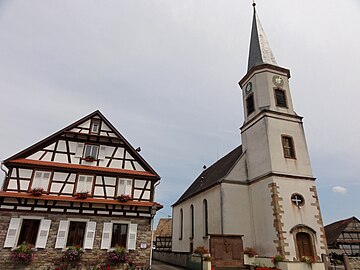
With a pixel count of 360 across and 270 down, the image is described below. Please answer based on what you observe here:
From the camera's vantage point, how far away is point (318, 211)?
1722 centimetres

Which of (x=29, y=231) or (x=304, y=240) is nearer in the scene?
(x=29, y=231)

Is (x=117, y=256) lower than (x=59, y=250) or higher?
lower

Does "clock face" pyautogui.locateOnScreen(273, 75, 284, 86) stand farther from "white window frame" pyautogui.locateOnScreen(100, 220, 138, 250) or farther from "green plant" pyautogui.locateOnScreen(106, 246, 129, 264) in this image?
"green plant" pyautogui.locateOnScreen(106, 246, 129, 264)

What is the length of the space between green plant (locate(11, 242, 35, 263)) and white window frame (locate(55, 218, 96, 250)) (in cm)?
130

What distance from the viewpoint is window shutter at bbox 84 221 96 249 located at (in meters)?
14.3

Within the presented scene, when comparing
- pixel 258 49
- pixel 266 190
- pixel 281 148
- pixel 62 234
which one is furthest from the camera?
pixel 258 49

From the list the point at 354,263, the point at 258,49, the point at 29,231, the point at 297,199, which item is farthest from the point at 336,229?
the point at 29,231

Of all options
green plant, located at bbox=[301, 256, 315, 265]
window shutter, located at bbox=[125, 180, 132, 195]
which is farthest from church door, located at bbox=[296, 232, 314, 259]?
window shutter, located at bbox=[125, 180, 132, 195]

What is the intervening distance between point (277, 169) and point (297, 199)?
2395 millimetres

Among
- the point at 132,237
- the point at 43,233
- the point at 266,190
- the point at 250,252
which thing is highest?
the point at 266,190

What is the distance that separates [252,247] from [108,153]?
1230 centimetres

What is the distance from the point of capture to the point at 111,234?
1486cm

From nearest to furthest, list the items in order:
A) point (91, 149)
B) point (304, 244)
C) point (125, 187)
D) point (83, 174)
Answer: point (83, 174)
point (304, 244)
point (125, 187)
point (91, 149)

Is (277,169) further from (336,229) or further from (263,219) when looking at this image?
(336,229)
